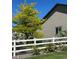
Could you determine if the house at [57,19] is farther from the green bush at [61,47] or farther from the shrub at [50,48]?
the shrub at [50,48]

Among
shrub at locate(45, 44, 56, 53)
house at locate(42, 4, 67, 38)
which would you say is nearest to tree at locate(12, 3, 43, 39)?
shrub at locate(45, 44, 56, 53)

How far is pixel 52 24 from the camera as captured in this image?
669cm

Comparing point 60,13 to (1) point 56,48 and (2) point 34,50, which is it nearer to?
(1) point 56,48

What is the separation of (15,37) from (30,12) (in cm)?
77

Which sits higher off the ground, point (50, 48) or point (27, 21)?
point (27, 21)

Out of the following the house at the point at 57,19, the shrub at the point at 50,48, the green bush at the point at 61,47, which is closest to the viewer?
the shrub at the point at 50,48

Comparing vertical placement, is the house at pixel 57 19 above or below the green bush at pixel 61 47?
above

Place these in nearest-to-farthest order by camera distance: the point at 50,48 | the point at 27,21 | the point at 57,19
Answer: the point at 27,21 < the point at 50,48 < the point at 57,19

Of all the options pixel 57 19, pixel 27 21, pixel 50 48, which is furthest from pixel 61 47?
pixel 57 19

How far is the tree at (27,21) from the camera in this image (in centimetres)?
447

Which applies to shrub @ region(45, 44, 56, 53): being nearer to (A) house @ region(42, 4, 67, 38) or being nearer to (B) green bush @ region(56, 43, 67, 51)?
(B) green bush @ region(56, 43, 67, 51)

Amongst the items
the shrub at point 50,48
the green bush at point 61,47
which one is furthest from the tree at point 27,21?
the green bush at point 61,47

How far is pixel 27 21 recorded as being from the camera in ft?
15.0

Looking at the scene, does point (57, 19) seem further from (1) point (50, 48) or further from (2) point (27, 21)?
(2) point (27, 21)
